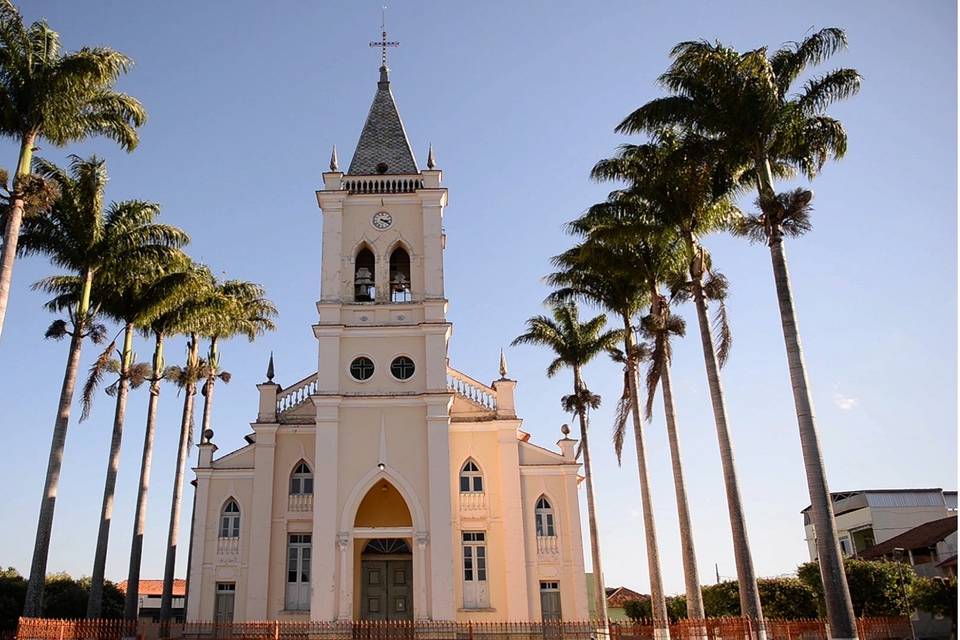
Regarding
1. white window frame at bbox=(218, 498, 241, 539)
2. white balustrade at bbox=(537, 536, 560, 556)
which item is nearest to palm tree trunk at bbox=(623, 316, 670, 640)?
white balustrade at bbox=(537, 536, 560, 556)

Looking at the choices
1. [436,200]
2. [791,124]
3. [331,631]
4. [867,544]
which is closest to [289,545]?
[331,631]

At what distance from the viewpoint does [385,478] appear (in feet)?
85.8

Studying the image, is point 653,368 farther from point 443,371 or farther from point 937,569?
point 937,569

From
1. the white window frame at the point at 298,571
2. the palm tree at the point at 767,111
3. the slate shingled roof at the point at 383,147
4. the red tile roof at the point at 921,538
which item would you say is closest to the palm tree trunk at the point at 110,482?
the white window frame at the point at 298,571

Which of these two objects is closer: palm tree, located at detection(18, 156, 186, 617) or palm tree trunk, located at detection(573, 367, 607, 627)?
palm tree, located at detection(18, 156, 186, 617)

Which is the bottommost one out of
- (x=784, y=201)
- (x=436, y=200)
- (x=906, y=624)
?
(x=906, y=624)

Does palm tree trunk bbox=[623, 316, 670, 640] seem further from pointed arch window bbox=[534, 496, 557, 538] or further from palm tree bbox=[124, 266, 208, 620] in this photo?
palm tree bbox=[124, 266, 208, 620]

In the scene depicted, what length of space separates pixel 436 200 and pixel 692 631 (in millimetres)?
17175

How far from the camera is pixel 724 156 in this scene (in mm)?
20109

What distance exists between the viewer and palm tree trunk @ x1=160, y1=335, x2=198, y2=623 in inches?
1199

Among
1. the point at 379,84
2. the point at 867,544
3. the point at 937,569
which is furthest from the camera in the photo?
the point at 867,544

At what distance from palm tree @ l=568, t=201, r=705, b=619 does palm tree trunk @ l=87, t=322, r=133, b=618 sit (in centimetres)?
1637

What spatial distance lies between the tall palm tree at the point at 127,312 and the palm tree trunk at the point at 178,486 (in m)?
3.43

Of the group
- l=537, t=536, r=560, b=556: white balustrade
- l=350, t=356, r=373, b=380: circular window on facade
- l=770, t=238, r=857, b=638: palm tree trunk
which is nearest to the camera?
l=770, t=238, r=857, b=638: palm tree trunk
